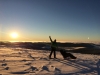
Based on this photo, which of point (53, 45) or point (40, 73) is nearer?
point (40, 73)

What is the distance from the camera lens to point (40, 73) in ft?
25.5

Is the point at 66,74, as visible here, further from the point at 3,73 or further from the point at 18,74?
the point at 3,73

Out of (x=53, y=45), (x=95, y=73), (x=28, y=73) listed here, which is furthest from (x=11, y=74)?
(x=53, y=45)

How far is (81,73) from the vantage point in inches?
315

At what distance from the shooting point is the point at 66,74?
7.77 m

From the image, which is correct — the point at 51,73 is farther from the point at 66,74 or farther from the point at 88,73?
the point at 88,73

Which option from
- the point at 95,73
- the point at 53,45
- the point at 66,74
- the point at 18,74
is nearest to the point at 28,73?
the point at 18,74

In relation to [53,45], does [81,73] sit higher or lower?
lower

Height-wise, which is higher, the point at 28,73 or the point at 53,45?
the point at 53,45

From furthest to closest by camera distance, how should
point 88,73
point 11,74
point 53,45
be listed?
1. point 53,45
2. point 88,73
3. point 11,74

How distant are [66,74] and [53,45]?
677 centimetres

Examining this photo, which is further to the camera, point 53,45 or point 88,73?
point 53,45

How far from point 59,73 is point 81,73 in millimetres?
1186

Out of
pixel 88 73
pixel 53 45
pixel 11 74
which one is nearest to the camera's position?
pixel 11 74
